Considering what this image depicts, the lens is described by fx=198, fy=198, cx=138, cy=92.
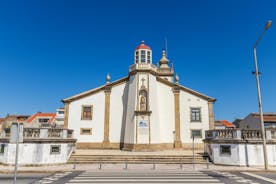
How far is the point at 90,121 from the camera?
26.3 meters

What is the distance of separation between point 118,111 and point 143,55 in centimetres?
822

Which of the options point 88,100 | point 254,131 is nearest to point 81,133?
point 88,100

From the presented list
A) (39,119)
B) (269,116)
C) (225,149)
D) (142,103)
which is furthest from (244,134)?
(39,119)

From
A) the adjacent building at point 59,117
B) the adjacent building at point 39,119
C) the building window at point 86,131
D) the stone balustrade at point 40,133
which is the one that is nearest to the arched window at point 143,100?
the building window at point 86,131

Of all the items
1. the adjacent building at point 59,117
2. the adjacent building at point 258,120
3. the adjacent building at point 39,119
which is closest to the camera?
the adjacent building at point 258,120

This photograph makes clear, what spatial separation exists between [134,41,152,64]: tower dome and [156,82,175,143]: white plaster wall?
12.4 ft

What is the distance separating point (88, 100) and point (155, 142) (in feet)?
35.0

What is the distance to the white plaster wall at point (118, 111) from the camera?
26172mm

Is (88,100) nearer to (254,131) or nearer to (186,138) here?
(186,138)

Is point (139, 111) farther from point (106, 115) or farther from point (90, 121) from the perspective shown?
point (90, 121)

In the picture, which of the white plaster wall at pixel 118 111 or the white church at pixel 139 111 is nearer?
the white church at pixel 139 111

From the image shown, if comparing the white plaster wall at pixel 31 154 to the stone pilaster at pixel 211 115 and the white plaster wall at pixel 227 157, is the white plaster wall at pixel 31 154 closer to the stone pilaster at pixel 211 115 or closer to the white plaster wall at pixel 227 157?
the white plaster wall at pixel 227 157

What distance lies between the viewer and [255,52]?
15312mm

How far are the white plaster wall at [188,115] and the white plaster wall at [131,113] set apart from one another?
687 cm
